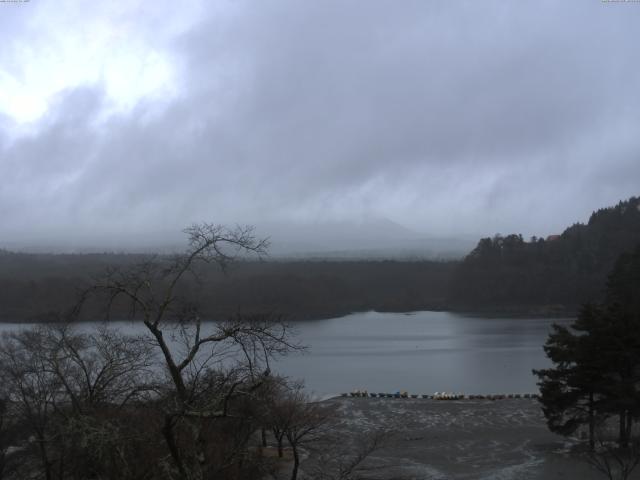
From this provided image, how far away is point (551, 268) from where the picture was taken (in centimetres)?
4472

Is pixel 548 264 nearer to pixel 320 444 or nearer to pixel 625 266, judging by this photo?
pixel 625 266

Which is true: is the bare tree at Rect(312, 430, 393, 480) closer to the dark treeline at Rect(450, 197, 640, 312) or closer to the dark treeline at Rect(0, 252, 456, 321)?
the dark treeline at Rect(0, 252, 456, 321)

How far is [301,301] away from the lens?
37.8m

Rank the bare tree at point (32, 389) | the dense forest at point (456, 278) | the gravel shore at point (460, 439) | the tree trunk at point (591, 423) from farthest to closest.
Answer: the dense forest at point (456, 278)
the tree trunk at point (591, 423)
the gravel shore at point (460, 439)
the bare tree at point (32, 389)

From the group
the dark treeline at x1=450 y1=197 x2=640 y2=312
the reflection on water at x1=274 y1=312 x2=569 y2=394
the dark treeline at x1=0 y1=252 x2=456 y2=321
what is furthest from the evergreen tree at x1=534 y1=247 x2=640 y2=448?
the dark treeline at x1=450 y1=197 x2=640 y2=312

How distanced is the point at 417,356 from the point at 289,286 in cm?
1676

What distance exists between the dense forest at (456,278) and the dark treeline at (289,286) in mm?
79

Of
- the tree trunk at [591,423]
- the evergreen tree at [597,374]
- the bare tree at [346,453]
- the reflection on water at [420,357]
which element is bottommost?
the reflection on water at [420,357]

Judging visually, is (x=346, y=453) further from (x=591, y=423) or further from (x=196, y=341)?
(x=196, y=341)

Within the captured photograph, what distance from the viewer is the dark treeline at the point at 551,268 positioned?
42.4 m

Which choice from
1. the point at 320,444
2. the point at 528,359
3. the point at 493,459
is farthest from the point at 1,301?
the point at 493,459

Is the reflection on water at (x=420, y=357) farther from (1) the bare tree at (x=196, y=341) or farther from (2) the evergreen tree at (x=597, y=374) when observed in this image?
(1) the bare tree at (x=196, y=341)

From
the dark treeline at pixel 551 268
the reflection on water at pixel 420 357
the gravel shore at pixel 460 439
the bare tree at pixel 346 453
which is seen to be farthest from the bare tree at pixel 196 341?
the dark treeline at pixel 551 268

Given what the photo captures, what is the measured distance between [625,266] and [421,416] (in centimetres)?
1244
